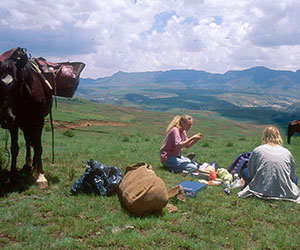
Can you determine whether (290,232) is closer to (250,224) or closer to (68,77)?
(250,224)

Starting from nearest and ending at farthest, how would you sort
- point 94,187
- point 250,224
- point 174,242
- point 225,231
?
point 174,242
point 225,231
point 250,224
point 94,187

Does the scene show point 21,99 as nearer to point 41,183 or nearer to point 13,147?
point 13,147

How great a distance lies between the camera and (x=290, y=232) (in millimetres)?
4875

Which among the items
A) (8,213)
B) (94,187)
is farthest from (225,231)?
(8,213)

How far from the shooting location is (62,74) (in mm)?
7035

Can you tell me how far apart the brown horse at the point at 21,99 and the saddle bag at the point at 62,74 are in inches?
14.4

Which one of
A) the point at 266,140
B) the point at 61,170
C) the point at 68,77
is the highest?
the point at 68,77

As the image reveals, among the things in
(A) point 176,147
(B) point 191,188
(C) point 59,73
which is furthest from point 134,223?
(C) point 59,73

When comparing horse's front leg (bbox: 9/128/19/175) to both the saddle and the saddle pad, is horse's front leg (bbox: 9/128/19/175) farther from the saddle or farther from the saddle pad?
the saddle pad

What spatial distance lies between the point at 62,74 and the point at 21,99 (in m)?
1.39

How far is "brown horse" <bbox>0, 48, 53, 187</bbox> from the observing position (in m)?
5.55

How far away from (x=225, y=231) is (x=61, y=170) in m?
4.98

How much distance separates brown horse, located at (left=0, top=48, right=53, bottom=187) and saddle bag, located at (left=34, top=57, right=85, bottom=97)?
1.20 feet

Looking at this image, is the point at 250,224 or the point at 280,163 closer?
the point at 250,224
